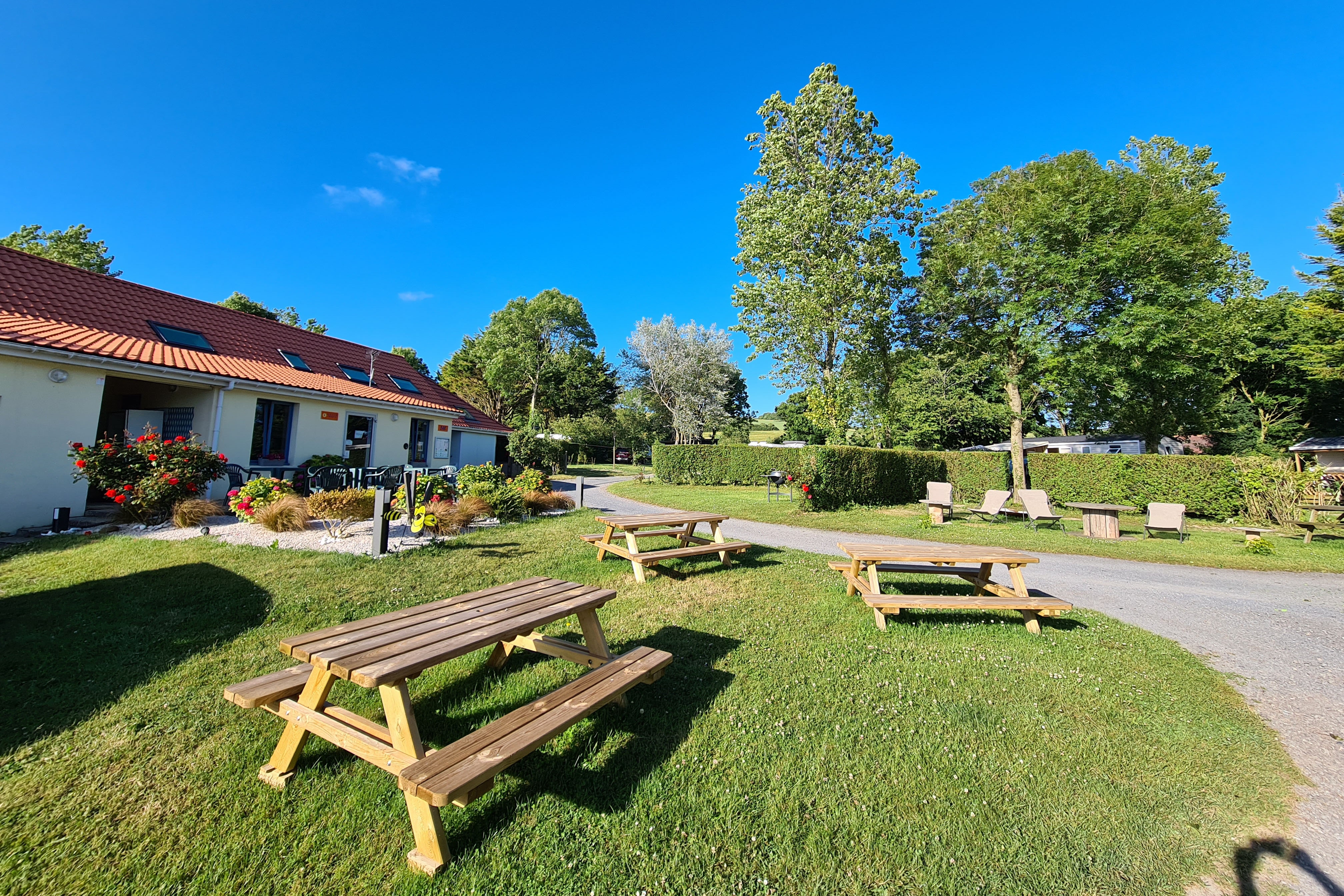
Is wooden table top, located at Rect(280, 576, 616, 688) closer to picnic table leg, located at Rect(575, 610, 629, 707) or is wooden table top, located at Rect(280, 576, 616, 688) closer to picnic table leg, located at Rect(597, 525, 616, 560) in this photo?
picnic table leg, located at Rect(575, 610, 629, 707)

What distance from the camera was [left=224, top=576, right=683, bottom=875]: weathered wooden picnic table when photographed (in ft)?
6.07

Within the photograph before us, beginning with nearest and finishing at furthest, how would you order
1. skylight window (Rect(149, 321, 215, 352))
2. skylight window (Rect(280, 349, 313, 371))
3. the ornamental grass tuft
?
the ornamental grass tuft
skylight window (Rect(149, 321, 215, 352))
skylight window (Rect(280, 349, 313, 371))

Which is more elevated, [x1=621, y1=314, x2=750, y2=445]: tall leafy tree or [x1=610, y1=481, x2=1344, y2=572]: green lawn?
[x1=621, y1=314, x2=750, y2=445]: tall leafy tree

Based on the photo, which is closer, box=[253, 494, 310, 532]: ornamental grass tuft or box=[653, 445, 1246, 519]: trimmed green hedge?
box=[253, 494, 310, 532]: ornamental grass tuft

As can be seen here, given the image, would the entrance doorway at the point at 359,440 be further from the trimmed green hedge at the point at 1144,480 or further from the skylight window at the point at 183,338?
the trimmed green hedge at the point at 1144,480

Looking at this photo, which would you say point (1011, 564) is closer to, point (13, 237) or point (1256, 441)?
point (1256, 441)

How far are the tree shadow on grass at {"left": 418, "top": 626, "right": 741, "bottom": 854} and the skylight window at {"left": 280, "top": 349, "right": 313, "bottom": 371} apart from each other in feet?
50.3

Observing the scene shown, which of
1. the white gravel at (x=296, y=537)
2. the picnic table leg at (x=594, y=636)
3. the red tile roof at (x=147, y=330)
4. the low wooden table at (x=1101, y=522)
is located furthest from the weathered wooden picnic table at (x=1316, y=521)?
the red tile roof at (x=147, y=330)

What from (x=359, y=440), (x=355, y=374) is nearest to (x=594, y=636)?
(x=359, y=440)

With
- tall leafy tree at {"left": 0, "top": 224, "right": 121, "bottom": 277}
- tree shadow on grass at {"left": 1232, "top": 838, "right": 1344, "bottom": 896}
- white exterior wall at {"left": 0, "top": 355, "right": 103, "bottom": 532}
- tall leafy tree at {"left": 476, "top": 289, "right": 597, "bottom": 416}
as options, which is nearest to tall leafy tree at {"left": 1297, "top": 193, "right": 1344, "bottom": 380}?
tree shadow on grass at {"left": 1232, "top": 838, "right": 1344, "bottom": 896}

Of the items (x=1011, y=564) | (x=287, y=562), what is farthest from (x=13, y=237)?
Result: (x=1011, y=564)

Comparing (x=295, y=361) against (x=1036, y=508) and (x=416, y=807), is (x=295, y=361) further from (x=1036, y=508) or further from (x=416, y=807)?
(x=1036, y=508)

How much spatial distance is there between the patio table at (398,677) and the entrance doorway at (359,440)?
13.2 meters

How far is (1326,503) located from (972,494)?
8.26 m
